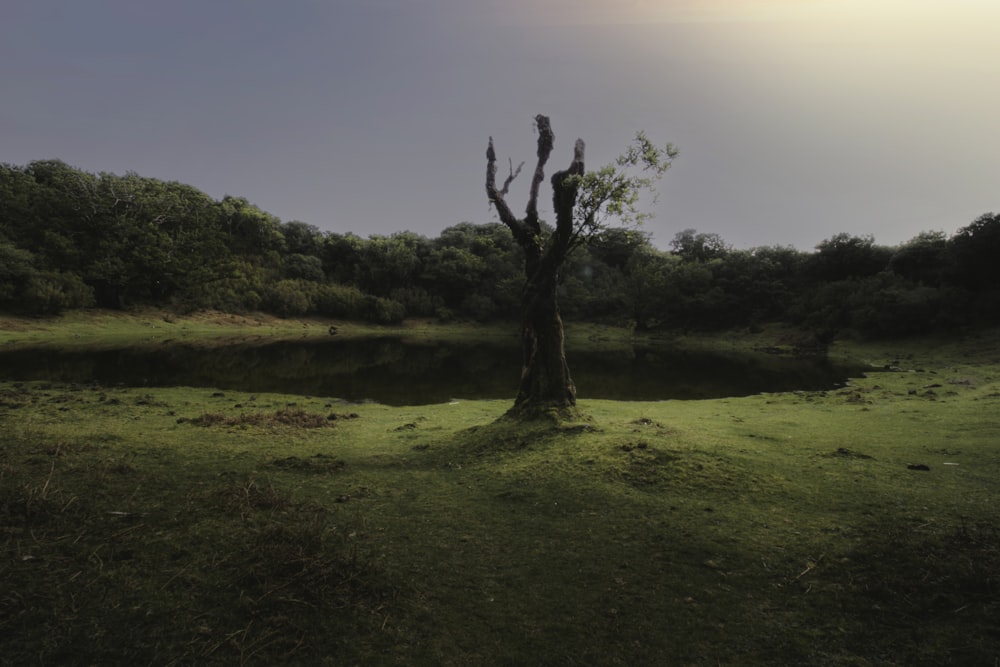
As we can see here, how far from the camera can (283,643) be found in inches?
126

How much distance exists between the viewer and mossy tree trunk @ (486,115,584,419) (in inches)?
423

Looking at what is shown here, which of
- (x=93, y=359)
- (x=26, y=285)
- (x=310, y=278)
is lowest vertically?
(x=93, y=359)

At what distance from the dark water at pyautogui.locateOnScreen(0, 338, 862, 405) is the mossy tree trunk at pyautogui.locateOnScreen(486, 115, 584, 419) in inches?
328

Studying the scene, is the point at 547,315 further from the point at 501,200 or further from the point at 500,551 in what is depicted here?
the point at 500,551

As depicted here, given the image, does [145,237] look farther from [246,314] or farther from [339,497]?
[339,497]

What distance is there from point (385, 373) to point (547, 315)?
17.3 metres

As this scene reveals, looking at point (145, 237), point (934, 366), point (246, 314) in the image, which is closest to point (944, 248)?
point (934, 366)

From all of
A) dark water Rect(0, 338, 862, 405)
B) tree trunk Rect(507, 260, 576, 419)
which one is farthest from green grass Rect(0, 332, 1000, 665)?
dark water Rect(0, 338, 862, 405)

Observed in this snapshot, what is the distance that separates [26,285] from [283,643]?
167 feet

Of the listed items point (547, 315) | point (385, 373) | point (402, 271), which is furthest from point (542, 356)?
point (402, 271)

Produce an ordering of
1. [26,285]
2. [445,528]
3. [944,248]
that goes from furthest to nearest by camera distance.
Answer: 1. [944,248]
2. [26,285]
3. [445,528]

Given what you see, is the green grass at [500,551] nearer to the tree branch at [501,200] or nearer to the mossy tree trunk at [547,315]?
the mossy tree trunk at [547,315]

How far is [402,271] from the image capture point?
79.2 m

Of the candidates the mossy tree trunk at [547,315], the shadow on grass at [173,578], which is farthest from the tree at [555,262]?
the shadow on grass at [173,578]
